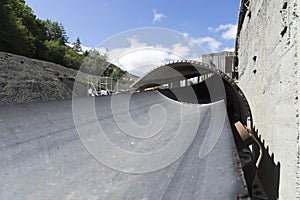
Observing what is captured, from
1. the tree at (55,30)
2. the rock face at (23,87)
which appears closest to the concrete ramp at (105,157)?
the rock face at (23,87)

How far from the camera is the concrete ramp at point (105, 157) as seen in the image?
2.48 ft

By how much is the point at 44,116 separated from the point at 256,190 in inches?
64.3

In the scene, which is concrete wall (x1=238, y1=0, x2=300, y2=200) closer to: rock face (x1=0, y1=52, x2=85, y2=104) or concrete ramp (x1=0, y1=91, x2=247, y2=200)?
concrete ramp (x1=0, y1=91, x2=247, y2=200)

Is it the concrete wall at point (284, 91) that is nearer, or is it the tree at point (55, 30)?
the concrete wall at point (284, 91)

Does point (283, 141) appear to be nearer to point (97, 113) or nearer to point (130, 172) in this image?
point (130, 172)

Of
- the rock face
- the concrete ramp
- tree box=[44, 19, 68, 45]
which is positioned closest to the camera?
the concrete ramp

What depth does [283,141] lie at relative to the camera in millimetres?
1208

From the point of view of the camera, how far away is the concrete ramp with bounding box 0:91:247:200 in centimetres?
76

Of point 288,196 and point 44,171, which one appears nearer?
point 44,171

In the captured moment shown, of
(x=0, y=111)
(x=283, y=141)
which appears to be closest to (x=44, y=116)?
(x=0, y=111)

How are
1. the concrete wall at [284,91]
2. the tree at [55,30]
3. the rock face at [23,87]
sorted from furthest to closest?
the tree at [55,30] → the rock face at [23,87] → the concrete wall at [284,91]

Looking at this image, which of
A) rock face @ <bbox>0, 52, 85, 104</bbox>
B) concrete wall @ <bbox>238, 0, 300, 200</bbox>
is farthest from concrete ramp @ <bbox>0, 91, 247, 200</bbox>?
rock face @ <bbox>0, 52, 85, 104</bbox>

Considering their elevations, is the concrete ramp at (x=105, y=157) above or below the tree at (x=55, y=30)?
below

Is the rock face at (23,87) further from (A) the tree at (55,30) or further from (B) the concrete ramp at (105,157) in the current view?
(A) the tree at (55,30)
